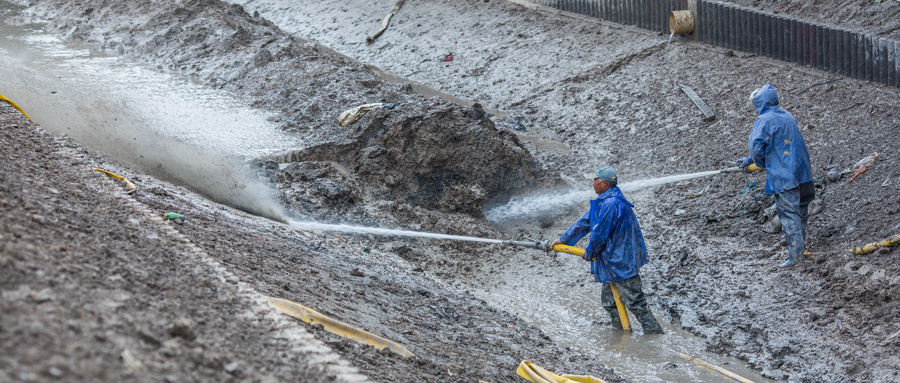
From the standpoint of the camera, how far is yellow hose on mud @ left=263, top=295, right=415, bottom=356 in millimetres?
3967

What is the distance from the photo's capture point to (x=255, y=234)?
6441 millimetres

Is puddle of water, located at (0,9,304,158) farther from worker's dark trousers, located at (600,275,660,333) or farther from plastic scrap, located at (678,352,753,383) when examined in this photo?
plastic scrap, located at (678,352,753,383)

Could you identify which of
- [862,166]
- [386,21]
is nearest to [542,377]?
[862,166]

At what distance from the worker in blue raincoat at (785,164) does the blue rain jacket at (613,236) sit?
5.53 feet

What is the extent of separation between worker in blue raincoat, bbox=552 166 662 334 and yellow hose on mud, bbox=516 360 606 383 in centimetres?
188

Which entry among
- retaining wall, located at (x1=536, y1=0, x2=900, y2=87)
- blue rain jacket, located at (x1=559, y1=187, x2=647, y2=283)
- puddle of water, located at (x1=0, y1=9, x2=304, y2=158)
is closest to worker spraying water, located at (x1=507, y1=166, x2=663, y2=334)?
blue rain jacket, located at (x1=559, y1=187, x2=647, y2=283)

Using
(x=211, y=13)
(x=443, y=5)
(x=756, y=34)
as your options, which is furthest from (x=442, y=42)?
(x=756, y=34)

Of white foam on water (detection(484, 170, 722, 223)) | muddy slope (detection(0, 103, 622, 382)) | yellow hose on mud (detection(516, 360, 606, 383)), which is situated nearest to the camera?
muddy slope (detection(0, 103, 622, 382))

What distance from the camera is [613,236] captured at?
6207mm

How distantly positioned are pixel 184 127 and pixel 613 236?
6.82 m

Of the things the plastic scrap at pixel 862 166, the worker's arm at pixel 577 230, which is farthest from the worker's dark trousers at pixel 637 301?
the plastic scrap at pixel 862 166

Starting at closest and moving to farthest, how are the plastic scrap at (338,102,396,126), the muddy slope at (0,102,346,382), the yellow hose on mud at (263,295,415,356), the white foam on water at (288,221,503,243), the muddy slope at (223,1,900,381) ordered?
the muddy slope at (0,102,346,382) < the yellow hose on mud at (263,295,415,356) < the muddy slope at (223,1,900,381) < the white foam on water at (288,221,503,243) < the plastic scrap at (338,102,396,126)

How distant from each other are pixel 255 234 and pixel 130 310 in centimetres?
350

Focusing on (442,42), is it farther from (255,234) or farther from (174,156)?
(255,234)
